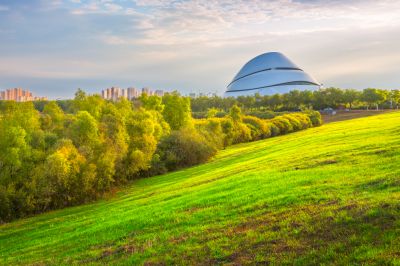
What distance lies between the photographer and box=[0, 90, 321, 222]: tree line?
31.4 meters

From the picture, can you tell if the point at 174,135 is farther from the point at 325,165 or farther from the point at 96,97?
the point at 325,165


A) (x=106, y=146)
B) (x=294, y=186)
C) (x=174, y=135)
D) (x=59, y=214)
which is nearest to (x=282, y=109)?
(x=174, y=135)

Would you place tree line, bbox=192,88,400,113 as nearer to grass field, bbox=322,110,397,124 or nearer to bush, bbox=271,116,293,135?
grass field, bbox=322,110,397,124

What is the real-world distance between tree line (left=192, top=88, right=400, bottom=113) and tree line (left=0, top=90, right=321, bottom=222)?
2943 inches

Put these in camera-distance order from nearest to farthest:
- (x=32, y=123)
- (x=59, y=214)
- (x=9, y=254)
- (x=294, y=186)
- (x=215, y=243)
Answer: (x=215, y=243) < (x=294, y=186) < (x=9, y=254) < (x=59, y=214) < (x=32, y=123)

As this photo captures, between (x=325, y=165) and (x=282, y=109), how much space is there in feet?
372

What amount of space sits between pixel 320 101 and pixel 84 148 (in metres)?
103

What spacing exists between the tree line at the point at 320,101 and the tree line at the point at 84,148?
7474cm

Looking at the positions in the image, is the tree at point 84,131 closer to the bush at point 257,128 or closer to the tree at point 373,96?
the bush at point 257,128

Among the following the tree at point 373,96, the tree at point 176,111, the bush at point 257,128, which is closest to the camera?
the tree at point 176,111

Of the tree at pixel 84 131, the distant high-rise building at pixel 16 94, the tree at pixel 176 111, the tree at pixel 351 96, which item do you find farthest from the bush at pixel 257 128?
the distant high-rise building at pixel 16 94

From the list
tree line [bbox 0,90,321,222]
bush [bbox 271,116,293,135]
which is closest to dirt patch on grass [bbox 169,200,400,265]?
tree line [bbox 0,90,321,222]

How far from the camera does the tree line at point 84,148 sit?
1235 inches

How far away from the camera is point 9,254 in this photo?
59.5ft
